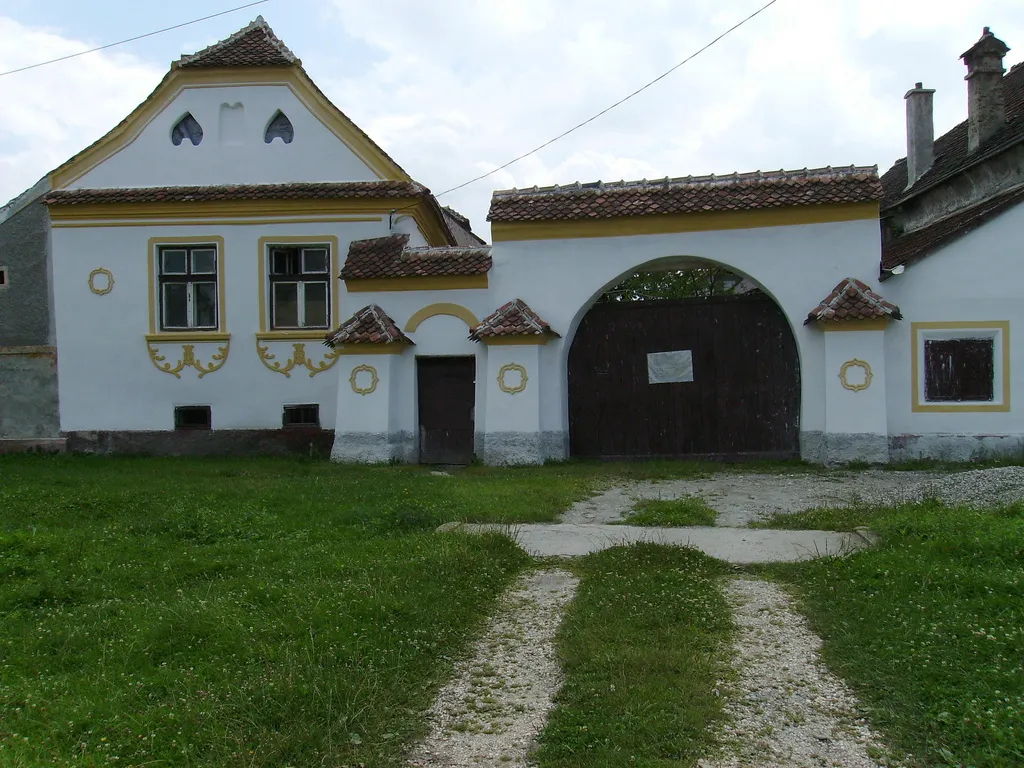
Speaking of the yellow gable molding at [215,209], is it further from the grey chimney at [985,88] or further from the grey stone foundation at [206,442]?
the grey chimney at [985,88]

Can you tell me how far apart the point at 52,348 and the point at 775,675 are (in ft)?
48.5

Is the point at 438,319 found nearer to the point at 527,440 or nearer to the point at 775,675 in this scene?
the point at 527,440

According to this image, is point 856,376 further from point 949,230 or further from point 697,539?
point 697,539

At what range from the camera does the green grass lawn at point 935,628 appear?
3506 mm

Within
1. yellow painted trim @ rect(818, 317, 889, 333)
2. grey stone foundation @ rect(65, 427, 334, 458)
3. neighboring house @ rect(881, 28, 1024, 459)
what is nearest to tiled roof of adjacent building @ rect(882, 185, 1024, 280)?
neighboring house @ rect(881, 28, 1024, 459)

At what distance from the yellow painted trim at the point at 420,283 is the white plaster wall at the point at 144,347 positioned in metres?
1.25

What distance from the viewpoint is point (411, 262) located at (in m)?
13.6

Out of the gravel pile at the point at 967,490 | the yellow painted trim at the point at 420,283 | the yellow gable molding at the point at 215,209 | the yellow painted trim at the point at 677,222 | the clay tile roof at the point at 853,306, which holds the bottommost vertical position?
the gravel pile at the point at 967,490

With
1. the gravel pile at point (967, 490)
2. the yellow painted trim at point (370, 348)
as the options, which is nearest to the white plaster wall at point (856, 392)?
the gravel pile at point (967, 490)

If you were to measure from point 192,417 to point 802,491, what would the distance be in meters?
10.6

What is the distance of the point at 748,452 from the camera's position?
13.1m

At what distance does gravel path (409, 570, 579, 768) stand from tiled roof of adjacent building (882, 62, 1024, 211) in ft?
42.9

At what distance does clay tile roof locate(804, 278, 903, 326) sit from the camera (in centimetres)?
1172

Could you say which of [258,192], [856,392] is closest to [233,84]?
[258,192]
